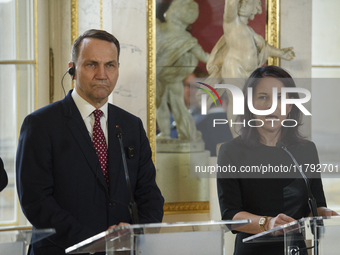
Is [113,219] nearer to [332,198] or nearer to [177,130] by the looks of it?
[177,130]

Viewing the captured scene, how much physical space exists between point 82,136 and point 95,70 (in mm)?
322

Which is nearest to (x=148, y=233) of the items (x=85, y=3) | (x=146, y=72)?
(x=146, y=72)

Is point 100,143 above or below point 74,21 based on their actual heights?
below

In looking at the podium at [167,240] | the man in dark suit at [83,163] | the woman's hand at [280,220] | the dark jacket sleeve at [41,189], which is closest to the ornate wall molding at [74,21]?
the man in dark suit at [83,163]

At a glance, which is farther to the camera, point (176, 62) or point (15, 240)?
point (176, 62)

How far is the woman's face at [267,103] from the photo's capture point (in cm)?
210

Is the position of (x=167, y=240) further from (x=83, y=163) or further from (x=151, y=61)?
(x=151, y=61)

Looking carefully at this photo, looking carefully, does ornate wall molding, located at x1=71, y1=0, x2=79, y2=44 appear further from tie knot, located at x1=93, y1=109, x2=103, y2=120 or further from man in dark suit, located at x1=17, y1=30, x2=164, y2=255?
tie knot, located at x1=93, y1=109, x2=103, y2=120

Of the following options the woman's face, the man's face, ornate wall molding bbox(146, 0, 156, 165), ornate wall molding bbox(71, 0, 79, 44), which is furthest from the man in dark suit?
ornate wall molding bbox(71, 0, 79, 44)

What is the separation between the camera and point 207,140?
4.16 meters

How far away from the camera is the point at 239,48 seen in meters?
3.88

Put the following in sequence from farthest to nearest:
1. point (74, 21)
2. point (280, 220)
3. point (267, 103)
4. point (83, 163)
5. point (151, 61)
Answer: point (74, 21) < point (151, 61) < point (267, 103) < point (83, 163) < point (280, 220)

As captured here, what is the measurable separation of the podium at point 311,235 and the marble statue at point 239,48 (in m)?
2.52

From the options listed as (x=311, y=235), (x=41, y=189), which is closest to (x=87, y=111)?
(x=41, y=189)
